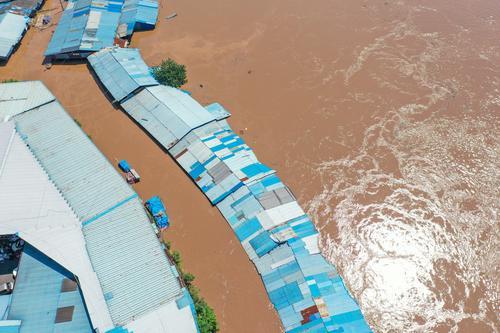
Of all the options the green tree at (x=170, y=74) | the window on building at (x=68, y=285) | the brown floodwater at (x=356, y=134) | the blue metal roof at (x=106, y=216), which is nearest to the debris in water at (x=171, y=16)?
the brown floodwater at (x=356, y=134)

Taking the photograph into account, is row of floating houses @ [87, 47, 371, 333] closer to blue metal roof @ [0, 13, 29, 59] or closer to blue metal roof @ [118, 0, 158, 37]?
blue metal roof @ [118, 0, 158, 37]

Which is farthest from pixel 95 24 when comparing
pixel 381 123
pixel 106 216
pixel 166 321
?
pixel 166 321

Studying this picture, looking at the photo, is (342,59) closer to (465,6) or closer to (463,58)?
(463,58)

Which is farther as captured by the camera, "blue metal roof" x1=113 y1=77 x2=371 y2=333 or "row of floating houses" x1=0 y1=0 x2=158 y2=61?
"row of floating houses" x1=0 y1=0 x2=158 y2=61

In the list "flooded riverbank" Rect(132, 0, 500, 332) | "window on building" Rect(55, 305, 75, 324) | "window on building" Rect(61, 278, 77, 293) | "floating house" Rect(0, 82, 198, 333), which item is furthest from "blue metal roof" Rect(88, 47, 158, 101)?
"window on building" Rect(55, 305, 75, 324)

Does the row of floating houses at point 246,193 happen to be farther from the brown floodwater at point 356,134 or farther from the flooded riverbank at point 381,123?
the flooded riverbank at point 381,123

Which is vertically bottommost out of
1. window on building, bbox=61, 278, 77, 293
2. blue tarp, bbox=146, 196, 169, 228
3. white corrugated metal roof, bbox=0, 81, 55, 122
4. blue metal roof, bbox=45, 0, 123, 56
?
window on building, bbox=61, 278, 77, 293

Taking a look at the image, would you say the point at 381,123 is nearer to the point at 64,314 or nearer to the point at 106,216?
the point at 106,216
